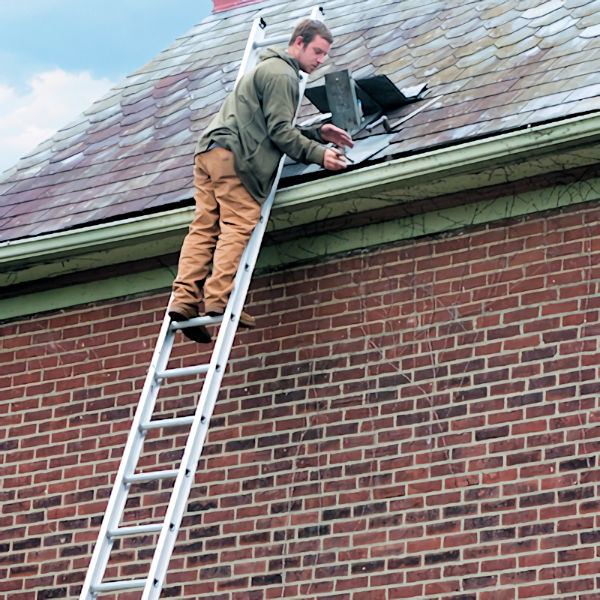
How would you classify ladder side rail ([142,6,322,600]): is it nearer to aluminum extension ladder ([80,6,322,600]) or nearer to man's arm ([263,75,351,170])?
aluminum extension ladder ([80,6,322,600])

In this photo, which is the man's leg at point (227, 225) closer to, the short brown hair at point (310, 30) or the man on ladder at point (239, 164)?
the man on ladder at point (239, 164)

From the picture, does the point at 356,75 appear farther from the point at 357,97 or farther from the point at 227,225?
the point at 227,225

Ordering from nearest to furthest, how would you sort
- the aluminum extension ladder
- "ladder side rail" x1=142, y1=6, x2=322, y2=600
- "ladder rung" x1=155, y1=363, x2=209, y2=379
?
"ladder side rail" x1=142, y1=6, x2=322, y2=600 → the aluminum extension ladder → "ladder rung" x1=155, y1=363, x2=209, y2=379

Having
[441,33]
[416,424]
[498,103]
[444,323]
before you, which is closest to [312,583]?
[416,424]

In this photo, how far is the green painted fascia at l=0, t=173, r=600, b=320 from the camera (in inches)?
320

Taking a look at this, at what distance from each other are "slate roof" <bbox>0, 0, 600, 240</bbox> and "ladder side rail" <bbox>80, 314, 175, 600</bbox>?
3.94 feet

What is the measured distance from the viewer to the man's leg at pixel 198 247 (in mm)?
8094

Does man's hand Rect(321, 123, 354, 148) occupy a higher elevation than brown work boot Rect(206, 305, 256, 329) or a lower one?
higher

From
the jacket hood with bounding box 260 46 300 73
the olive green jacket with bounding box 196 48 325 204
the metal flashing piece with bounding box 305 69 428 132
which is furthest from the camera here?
the metal flashing piece with bounding box 305 69 428 132

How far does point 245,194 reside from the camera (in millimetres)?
8250

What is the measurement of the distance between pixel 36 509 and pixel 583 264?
3.54 metres

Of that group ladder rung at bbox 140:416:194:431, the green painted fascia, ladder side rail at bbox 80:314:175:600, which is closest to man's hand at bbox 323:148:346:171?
the green painted fascia

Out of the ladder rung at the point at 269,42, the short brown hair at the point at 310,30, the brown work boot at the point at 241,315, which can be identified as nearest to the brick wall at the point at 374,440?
the brown work boot at the point at 241,315

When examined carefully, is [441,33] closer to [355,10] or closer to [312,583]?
[355,10]
